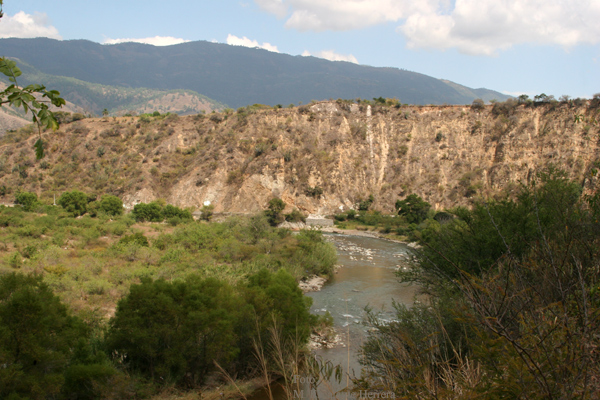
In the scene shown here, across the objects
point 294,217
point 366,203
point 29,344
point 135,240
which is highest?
point 29,344

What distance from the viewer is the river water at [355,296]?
502 inches

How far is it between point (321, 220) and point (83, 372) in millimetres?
44269

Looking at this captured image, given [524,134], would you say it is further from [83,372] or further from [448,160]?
[83,372]

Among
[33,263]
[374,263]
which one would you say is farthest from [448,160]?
[33,263]

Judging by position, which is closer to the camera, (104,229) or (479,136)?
(104,229)

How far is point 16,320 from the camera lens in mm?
8227

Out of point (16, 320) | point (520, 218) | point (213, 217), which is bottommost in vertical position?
point (213, 217)

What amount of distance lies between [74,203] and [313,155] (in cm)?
3121

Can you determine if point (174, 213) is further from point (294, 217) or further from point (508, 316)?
point (508, 316)

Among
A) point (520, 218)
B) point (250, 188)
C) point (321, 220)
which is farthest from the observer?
point (250, 188)

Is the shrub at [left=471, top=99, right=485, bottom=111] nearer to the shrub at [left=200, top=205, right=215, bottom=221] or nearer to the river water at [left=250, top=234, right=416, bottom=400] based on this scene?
the river water at [left=250, top=234, right=416, bottom=400]

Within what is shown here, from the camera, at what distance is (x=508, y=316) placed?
3773 millimetres

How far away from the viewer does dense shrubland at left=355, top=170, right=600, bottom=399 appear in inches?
115

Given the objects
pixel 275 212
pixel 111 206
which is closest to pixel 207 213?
pixel 275 212
